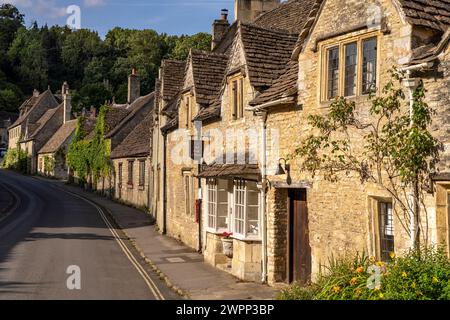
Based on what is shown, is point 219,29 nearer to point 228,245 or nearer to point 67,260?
point 228,245

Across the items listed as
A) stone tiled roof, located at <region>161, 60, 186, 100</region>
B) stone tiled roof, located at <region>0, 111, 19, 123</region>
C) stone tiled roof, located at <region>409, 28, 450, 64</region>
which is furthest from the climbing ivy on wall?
stone tiled roof, located at <region>0, 111, 19, 123</region>

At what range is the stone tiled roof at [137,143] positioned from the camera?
3688 cm

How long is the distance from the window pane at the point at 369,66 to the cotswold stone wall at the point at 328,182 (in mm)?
221

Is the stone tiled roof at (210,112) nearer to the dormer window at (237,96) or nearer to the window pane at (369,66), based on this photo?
the dormer window at (237,96)

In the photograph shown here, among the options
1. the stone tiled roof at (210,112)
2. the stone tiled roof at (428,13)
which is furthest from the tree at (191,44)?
the stone tiled roof at (428,13)

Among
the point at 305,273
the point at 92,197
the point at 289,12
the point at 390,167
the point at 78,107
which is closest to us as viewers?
the point at 390,167

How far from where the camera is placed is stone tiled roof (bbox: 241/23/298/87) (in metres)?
14.9

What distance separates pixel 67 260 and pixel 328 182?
9.64 m

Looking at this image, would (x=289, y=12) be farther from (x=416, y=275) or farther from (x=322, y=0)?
(x=416, y=275)

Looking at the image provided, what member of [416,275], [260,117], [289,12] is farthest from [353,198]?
[289,12]

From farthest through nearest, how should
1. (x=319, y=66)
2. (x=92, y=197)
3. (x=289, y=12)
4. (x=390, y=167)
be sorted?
(x=92, y=197)
(x=289, y=12)
(x=319, y=66)
(x=390, y=167)

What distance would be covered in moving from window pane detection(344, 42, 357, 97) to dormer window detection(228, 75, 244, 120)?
4.85 meters

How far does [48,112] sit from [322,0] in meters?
73.9
